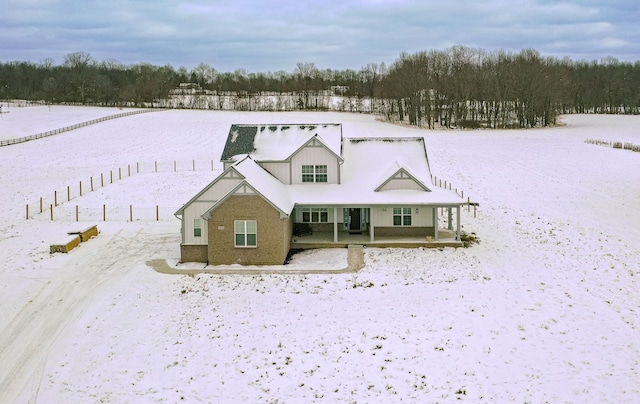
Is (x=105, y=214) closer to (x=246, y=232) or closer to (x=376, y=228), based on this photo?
(x=246, y=232)

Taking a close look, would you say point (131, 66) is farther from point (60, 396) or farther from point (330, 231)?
point (60, 396)

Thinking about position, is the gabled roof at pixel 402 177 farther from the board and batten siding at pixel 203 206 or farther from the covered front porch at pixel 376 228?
the board and batten siding at pixel 203 206

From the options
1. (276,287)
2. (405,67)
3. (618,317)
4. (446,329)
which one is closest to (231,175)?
(276,287)

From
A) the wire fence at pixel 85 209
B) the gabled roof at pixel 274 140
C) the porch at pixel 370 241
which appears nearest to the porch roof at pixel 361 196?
the porch at pixel 370 241

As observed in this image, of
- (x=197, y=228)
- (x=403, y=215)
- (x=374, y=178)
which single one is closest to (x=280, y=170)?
(x=374, y=178)

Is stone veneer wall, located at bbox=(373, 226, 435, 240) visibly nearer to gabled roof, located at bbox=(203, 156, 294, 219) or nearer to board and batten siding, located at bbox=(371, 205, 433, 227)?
board and batten siding, located at bbox=(371, 205, 433, 227)

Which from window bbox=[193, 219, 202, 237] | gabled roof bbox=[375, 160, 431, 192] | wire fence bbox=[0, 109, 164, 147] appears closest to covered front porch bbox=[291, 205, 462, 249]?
gabled roof bbox=[375, 160, 431, 192]
